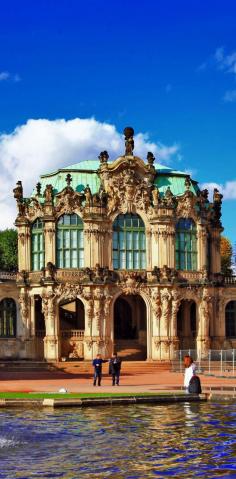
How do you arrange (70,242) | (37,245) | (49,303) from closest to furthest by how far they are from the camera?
(49,303), (70,242), (37,245)

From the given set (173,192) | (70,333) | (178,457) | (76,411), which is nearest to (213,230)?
(173,192)

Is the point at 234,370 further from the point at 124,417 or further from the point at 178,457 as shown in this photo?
the point at 178,457

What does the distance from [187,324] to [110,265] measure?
Answer: 31.9 feet

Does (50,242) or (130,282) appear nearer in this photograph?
(50,242)

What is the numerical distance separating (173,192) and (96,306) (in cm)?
1330

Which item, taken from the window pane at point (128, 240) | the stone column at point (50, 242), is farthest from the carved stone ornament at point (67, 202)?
Result: the window pane at point (128, 240)

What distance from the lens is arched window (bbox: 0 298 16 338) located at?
246 ft

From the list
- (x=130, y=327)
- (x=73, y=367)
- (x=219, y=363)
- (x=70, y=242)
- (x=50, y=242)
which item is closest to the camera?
(x=219, y=363)

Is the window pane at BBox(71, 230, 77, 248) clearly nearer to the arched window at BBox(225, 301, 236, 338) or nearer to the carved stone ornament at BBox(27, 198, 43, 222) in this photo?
the carved stone ornament at BBox(27, 198, 43, 222)

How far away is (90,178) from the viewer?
253ft

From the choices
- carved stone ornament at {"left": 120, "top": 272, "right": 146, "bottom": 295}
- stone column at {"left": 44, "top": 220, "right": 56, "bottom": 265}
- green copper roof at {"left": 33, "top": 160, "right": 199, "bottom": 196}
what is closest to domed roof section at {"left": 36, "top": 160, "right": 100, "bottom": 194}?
green copper roof at {"left": 33, "top": 160, "right": 199, "bottom": 196}

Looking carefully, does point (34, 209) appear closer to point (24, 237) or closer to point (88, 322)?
point (24, 237)

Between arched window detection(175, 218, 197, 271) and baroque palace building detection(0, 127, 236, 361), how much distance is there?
9 centimetres

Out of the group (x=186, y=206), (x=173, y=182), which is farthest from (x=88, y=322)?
(x=173, y=182)
